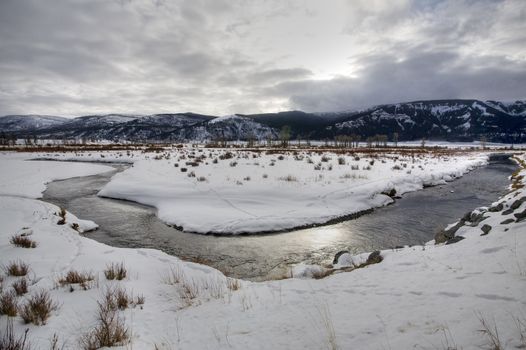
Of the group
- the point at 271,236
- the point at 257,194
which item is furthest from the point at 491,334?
the point at 257,194

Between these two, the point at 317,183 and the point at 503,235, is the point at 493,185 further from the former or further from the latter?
the point at 503,235

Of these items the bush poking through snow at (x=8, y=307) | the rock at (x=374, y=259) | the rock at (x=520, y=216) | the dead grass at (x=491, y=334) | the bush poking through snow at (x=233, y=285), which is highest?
the rock at (x=520, y=216)

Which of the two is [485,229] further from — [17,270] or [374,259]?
[17,270]

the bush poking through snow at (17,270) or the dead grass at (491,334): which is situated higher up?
the dead grass at (491,334)

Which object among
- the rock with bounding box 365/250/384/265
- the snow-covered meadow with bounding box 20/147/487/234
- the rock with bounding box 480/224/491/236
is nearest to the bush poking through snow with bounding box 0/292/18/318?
the snow-covered meadow with bounding box 20/147/487/234

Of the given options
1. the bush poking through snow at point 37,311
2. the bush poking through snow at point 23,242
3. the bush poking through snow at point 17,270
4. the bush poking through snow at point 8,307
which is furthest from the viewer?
the bush poking through snow at point 23,242

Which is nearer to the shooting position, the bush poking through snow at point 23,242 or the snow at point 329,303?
the snow at point 329,303

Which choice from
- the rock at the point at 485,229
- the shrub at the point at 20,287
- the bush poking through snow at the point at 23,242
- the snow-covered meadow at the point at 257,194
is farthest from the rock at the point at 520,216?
the bush poking through snow at the point at 23,242

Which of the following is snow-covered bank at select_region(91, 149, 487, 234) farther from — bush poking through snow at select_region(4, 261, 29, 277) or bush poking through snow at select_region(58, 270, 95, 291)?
bush poking through snow at select_region(4, 261, 29, 277)

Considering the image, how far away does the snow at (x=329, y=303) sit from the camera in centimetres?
332

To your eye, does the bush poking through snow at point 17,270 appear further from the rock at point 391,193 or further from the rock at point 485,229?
the rock at point 391,193

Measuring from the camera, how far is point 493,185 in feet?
65.2

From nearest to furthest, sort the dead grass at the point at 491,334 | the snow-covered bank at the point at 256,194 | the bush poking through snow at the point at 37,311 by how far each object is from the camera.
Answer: the dead grass at the point at 491,334 → the bush poking through snow at the point at 37,311 → the snow-covered bank at the point at 256,194

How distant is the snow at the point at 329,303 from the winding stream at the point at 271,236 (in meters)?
1.62
